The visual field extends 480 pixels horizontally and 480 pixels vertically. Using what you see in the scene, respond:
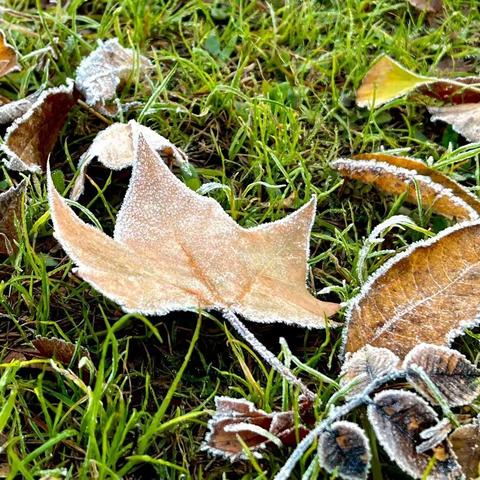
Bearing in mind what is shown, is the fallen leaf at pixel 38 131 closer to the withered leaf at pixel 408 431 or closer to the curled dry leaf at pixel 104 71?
the curled dry leaf at pixel 104 71

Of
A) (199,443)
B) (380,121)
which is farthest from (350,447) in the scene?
(380,121)

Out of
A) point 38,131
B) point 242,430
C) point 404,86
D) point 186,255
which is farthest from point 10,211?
point 404,86

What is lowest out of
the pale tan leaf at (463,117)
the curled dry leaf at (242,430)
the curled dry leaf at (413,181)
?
the curled dry leaf at (242,430)

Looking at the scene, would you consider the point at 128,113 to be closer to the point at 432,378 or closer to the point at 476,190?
the point at 476,190

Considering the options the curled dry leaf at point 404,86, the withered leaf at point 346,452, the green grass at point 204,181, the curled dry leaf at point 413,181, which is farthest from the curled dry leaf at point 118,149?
the withered leaf at point 346,452

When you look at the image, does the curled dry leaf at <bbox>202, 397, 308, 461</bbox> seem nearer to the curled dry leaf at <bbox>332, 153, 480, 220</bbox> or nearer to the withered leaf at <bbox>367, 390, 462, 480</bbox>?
the withered leaf at <bbox>367, 390, 462, 480</bbox>

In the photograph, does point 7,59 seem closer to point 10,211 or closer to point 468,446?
point 10,211

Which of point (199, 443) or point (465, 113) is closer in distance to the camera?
point (199, 443)
